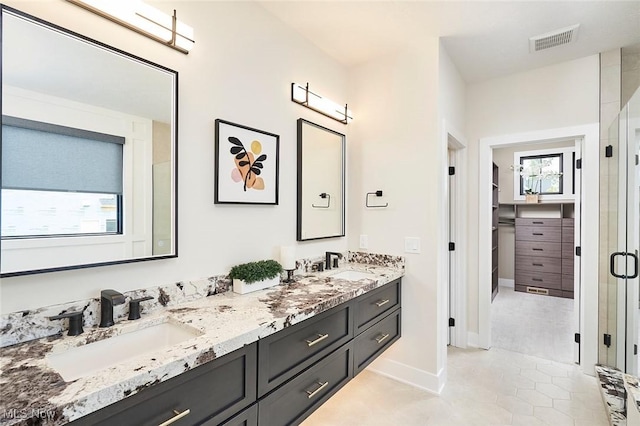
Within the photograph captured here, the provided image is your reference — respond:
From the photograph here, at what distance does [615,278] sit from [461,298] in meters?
1.23

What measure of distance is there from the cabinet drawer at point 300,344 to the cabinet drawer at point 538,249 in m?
4.84

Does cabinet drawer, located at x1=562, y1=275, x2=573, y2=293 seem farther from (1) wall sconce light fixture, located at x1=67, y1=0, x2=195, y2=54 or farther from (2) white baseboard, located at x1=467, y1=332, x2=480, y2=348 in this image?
(1) wall sconce light fixture, located at x1=67, y1=0, x2=195, y2=54

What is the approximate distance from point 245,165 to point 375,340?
4.86ft

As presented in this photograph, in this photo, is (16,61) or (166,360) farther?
(16,61)

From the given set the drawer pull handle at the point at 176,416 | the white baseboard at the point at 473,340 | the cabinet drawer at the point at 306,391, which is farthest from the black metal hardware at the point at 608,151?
the drawer pull handle at the point at 176,416

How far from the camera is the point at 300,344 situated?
1503 mm

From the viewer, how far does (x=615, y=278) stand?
244 cm

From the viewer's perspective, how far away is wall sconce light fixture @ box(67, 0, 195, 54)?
1.32m

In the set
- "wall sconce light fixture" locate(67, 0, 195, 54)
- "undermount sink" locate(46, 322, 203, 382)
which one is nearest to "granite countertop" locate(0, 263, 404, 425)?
"undermount sink" locate(46, 322, 203, 382)

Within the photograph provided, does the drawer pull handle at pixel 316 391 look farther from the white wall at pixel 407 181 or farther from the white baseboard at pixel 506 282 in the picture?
the white baseboard at pixel 506 282

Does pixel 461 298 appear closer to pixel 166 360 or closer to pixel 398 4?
pixel 398 4

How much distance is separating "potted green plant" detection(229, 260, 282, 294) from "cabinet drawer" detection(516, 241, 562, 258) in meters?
5.13

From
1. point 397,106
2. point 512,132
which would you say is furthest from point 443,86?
point 512,132

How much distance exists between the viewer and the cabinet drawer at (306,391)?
133cm
